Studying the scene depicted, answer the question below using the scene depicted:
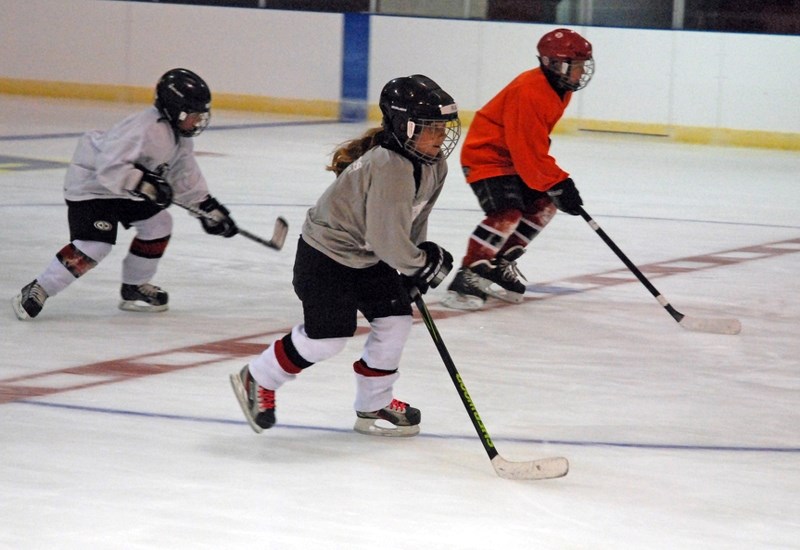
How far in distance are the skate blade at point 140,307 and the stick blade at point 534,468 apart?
211 centimetres

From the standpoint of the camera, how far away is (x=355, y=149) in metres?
3.42

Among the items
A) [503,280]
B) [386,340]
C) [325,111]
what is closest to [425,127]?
[386,340]

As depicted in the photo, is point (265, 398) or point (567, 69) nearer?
point (265, 398)

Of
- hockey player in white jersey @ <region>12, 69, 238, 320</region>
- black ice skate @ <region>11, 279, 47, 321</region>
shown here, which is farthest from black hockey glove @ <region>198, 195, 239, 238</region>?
black ice skate @ <region>11, 279, 47, 321</region>

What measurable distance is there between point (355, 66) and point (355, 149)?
9.37 meters

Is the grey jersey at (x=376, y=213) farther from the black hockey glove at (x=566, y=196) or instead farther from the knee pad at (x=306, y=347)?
the black hockey glove at (x=566, y=196)

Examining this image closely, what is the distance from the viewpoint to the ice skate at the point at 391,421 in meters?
3.47

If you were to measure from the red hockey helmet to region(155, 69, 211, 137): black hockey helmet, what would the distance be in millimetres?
1255

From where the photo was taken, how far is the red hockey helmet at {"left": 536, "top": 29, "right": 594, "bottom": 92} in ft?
16.4

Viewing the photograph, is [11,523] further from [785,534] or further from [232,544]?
[785,534]

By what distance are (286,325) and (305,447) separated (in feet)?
4.92

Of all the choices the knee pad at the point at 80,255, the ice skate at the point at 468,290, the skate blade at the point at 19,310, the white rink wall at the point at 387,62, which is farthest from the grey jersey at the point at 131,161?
the white rink wall at the point at 387,62

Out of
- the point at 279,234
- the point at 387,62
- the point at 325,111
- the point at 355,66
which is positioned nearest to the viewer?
the point at 279,234

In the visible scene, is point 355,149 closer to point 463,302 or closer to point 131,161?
point 131,161
